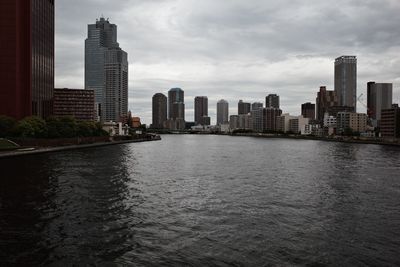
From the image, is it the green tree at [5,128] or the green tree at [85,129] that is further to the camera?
the green tree at [85,129]

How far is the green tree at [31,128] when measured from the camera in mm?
103688

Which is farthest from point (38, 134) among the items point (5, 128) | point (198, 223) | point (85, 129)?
point (198, 223)

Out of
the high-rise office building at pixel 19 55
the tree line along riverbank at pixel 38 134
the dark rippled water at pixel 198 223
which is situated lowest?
the dark rippled water at pixel 198 223

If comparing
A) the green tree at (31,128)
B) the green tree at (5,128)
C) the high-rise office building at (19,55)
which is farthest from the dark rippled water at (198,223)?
the high-rise office building at (19,55)

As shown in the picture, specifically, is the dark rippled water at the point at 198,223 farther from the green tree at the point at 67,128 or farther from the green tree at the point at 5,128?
the green tree at the point at 67,128

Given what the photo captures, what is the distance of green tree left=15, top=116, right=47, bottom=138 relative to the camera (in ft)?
340

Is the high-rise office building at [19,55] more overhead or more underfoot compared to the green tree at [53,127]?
more overhead

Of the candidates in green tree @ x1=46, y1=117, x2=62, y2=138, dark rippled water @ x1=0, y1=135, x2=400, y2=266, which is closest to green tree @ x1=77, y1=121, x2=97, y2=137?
green tree @ x1=46, y1=117, x2=62, y2=138

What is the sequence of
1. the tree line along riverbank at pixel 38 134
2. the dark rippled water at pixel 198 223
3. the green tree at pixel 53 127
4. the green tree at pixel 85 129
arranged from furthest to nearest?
the green tree at pixel 85 129 → the green tree at pixel 53 127 → the tree line along riverbank at pixel 38 134 → the dark rippled water at pixel 198 223

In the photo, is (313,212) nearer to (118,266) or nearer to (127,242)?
(127,242)

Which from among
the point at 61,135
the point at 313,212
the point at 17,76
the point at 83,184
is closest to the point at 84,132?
the point at 61,135

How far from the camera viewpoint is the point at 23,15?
129125 millimetres

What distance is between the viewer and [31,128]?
10481 centimetres

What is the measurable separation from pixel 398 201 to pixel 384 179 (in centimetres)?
1767
